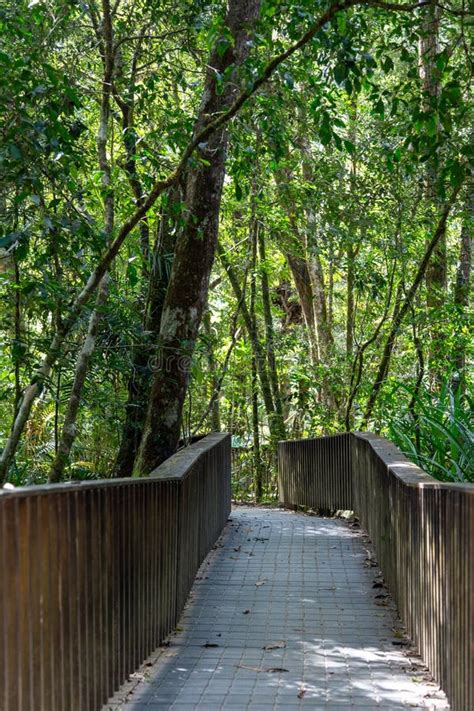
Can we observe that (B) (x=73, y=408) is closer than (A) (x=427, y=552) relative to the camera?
No

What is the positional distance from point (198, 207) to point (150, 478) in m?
4.47

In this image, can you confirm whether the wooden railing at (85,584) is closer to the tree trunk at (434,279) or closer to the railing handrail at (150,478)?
the railing handrail at (150,478)

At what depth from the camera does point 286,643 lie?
6645mm

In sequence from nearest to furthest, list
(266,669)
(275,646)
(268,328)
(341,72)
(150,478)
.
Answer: (266,669)
(150,478)
(275,646)
(341,72)
(268,328)

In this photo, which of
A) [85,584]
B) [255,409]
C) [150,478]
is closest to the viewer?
[85,584]

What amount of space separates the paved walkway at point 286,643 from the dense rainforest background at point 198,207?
1394mm

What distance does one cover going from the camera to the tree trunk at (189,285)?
9.82 metres

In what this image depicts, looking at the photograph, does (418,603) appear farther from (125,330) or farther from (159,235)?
(159,235)

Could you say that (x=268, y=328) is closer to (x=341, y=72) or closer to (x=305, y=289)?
(x=305, y=289)

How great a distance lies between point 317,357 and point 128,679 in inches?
622

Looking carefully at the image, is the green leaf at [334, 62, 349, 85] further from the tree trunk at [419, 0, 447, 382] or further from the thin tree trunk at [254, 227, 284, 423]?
the thin tree trunk at [254, 227, 284, 423]

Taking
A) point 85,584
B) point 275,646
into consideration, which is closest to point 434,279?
point 275,646

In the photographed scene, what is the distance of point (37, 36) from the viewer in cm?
950

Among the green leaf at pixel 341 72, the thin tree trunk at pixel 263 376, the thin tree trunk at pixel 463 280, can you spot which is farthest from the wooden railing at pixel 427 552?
the thin tree trunk at pixel 263 376
